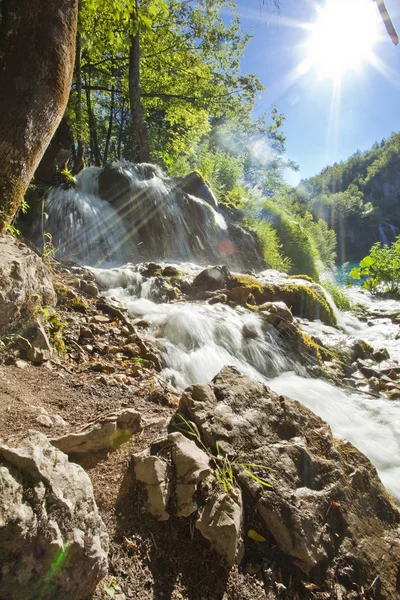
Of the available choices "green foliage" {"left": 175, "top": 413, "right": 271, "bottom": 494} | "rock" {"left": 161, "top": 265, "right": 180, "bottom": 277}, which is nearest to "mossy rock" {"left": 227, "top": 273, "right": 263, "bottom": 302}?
"rock" {"left": 161, "top": 265, "right": 180, "bottom": 277}

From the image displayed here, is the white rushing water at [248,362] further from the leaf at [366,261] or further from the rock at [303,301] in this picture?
the leaf at [366,261]

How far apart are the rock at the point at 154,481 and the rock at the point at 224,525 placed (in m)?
0.16

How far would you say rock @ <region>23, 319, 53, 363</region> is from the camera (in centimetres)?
259

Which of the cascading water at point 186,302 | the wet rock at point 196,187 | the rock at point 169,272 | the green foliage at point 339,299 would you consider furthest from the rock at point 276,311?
the wet rock at point 196,187

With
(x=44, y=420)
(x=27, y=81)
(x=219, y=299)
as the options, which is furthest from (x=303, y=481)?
(x=219, y=299)

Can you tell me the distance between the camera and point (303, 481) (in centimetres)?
175

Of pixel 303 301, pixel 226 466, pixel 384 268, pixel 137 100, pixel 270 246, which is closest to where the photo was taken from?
pixel 226 466

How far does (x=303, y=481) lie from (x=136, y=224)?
8594 mm

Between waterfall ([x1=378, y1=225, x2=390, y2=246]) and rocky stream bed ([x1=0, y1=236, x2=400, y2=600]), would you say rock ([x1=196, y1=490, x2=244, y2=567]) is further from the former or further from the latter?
waterfall ([x1=378, y1=225, x2=390, y2=246])

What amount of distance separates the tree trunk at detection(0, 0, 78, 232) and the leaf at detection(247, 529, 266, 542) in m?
2.73

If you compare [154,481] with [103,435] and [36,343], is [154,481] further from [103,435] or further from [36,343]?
[36,343]

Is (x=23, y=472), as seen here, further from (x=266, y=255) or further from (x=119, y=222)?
(x=266, y=255)

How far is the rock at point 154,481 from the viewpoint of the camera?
141cm

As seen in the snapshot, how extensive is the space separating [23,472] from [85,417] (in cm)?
93
